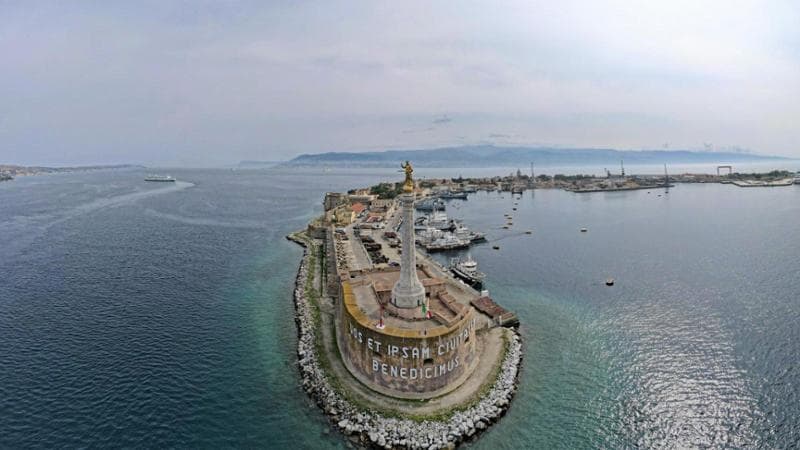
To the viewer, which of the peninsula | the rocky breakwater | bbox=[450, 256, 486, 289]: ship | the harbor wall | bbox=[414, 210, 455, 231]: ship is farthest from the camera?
bbox=[414, 210, 455, 231]: ship

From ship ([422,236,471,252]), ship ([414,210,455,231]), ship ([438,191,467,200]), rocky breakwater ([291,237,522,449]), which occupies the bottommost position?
rocky breakwater ([291,237,522,449])

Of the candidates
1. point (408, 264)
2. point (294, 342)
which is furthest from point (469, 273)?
point (294, 342)

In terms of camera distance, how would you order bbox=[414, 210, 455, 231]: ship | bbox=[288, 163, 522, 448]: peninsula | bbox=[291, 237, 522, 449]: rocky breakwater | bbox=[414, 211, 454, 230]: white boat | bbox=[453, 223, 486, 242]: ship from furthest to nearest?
bbox=[414, 211, 454, 230]: white boat < bbox=[414, 210, 455, 231]: ship < bbox=[453, 223, 486, 242]: ship < bbox=[288, 163, 522, 448]: peninsula < bbox=[291, 237, 522, 449]: rocky breakwater

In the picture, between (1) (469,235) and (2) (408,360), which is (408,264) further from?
(1) (469,235)

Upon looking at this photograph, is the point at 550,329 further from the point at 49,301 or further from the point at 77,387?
the point at 49,301

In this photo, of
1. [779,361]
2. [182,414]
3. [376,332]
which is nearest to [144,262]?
[182,414]

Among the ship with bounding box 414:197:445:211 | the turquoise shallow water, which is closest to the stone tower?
the turquoise shallow water

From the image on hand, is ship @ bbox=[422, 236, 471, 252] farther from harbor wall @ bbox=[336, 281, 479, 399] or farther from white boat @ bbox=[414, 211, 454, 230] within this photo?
harbor wall @ bbox=[336, 281, 479, 399]
